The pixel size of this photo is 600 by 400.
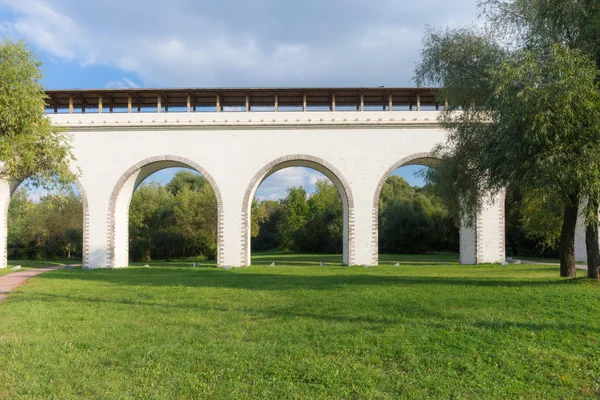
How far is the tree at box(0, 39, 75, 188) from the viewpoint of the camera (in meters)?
11.4

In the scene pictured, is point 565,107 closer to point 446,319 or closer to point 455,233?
point 446,319

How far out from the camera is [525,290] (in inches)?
395

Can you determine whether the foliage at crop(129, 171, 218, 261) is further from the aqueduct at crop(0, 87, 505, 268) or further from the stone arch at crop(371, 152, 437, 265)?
the stone arch at crop(371, 152, 437, 265)

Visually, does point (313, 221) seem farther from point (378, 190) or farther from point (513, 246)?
point (378, 190)

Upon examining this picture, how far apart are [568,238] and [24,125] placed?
1518 cm

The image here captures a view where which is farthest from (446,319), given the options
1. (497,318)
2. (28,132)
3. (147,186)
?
(147,186)

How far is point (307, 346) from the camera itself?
5.85 meters

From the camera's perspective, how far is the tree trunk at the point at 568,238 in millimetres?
11234

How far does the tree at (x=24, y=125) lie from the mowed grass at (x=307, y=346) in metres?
4.42

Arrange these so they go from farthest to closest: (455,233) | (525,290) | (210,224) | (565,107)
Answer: (455,233) → (210,224) → (525,290) → (565,107)

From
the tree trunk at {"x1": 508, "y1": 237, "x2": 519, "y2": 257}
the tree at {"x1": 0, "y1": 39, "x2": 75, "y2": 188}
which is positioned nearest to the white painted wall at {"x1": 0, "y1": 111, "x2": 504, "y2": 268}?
the tree at {"x1": 0, "y1": 39, "x2": 75, "y2": 188}

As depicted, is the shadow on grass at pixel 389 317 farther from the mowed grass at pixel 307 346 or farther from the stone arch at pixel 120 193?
the stone arch at pixel 120 193

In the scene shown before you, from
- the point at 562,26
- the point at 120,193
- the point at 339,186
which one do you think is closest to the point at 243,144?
the point at 339,186

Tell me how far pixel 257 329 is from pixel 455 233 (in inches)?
1317
